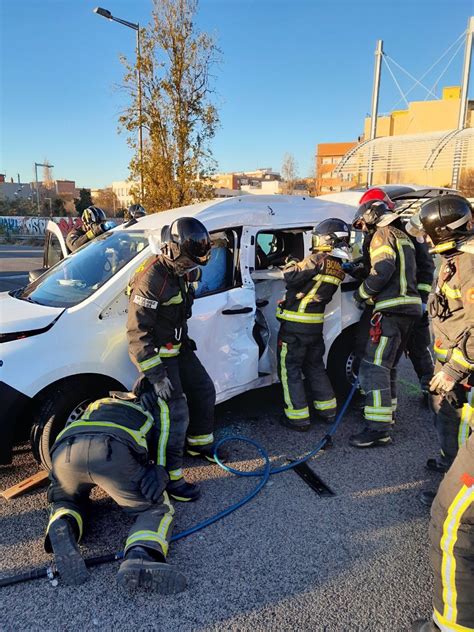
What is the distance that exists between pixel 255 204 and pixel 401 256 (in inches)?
53.8

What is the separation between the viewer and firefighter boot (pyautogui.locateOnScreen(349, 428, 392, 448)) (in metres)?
3.99

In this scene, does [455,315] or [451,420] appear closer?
[455,315]

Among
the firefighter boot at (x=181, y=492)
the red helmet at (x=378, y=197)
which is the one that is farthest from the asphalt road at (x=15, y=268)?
the firefighter boot at (x=181, y=492)

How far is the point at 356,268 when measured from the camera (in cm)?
428

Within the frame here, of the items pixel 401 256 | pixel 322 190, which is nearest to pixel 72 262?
pixel 401 256

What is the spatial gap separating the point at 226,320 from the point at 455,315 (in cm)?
177

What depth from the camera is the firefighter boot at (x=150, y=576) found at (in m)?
2.29

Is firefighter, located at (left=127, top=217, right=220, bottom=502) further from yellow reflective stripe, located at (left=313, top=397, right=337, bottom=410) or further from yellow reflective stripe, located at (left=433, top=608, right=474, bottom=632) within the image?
Answer: yellow reflective stripe, located at (left=433, top=608, right=474, bottom=632)

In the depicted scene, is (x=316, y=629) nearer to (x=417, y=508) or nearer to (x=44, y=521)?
(x=417, y=508)

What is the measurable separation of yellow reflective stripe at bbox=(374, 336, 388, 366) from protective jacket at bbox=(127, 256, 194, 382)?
70.1 inches

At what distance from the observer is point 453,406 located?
296 cm

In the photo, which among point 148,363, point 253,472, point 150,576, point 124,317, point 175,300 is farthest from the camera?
point 253,472

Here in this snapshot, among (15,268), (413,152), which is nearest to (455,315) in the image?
(15,268)

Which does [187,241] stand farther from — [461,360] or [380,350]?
[380,350]
